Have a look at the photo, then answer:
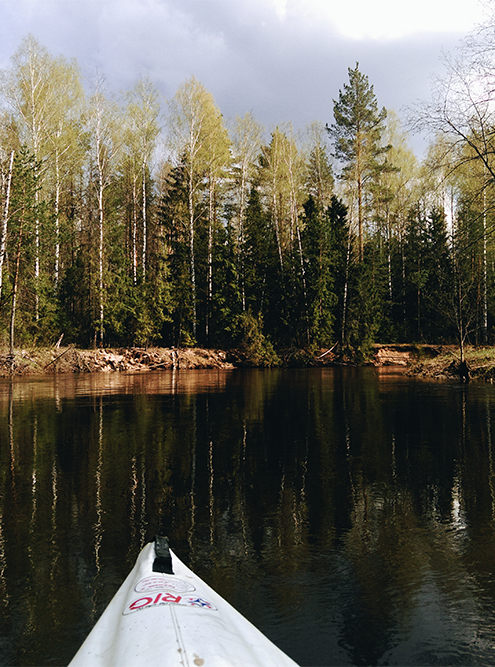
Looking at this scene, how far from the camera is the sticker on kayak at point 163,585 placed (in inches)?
100

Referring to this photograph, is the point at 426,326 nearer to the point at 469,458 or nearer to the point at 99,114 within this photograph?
the point at 99,114

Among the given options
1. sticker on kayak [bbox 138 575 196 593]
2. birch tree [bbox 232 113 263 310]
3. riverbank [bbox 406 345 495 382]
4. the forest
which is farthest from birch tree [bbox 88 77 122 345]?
sticker on kayak [bbox 138 575 196 593]

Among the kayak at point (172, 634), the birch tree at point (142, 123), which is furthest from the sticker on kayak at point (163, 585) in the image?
the birch tree at point (142, 123)

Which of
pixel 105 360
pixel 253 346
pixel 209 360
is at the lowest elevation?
pixel 209 360

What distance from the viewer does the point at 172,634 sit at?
2.02 m

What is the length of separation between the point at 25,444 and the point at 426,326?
35730mm

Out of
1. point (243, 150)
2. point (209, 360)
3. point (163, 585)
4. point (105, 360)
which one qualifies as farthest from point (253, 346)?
point (163, 585)

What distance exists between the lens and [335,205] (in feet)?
120

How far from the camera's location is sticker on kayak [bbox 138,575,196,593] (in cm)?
255

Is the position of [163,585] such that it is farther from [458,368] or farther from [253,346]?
[253,346]

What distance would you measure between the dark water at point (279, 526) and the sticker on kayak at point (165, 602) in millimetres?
601

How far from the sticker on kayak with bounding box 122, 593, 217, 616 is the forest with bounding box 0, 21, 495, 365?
82.2 ft

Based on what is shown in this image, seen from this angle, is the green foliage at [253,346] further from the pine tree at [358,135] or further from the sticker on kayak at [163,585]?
the sticker on kayak at [163,585]

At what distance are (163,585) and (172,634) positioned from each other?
1.99ft
